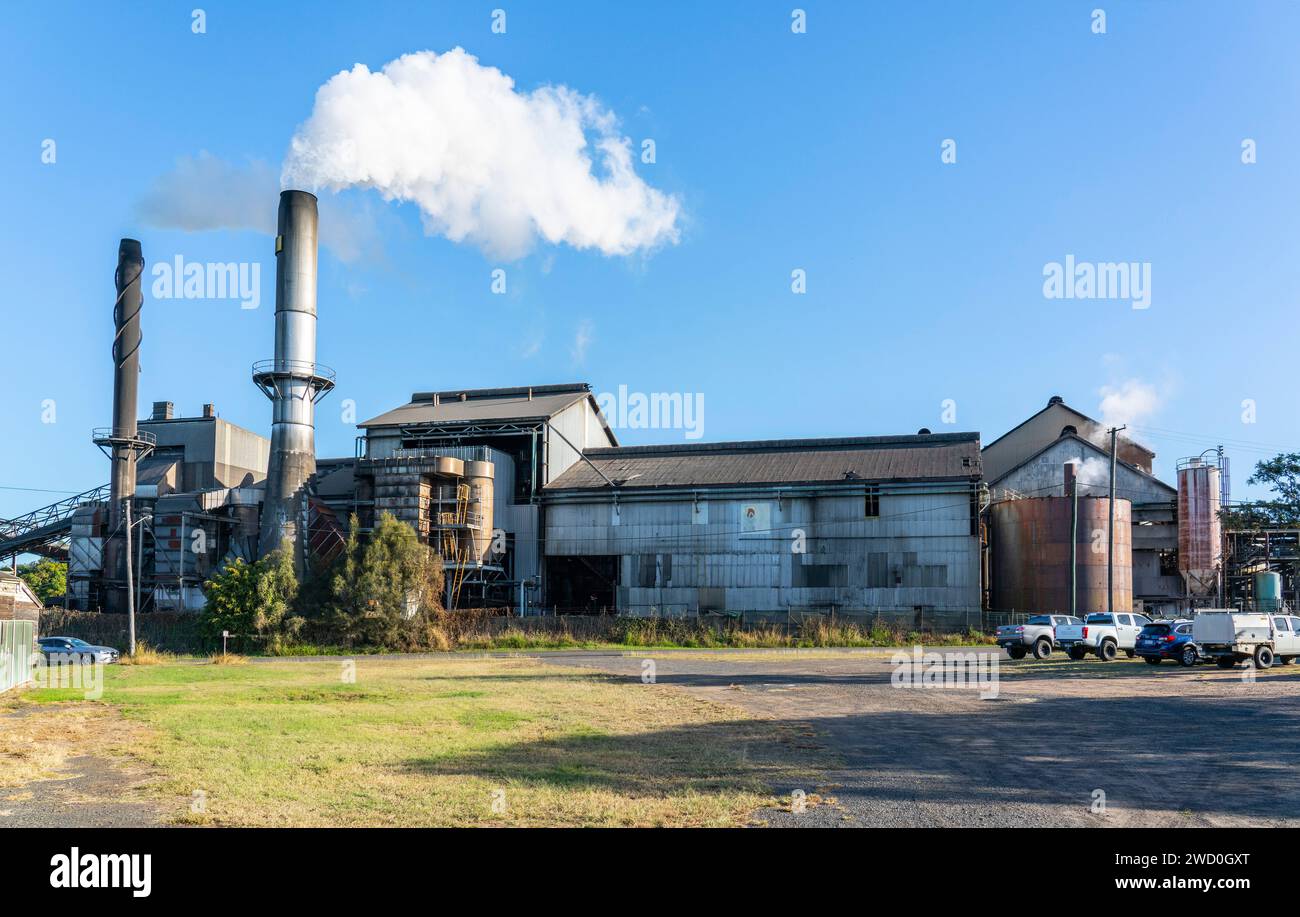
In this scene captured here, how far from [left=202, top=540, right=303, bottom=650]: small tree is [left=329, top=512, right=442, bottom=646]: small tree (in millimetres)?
2334

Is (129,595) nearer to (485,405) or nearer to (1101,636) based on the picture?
(485,405)

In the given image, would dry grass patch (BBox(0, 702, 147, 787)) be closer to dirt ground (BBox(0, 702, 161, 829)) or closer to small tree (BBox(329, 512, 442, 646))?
dirt ground (BBox(0, 702, 161, 829))

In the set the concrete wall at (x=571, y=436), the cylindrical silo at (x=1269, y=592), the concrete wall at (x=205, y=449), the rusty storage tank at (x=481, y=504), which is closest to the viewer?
the cylindrical silo at (x=1269, y=592)

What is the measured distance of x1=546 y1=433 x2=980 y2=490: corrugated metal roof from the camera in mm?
58281

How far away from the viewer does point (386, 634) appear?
2046 inches

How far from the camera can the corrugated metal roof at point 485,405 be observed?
6569 centimetres

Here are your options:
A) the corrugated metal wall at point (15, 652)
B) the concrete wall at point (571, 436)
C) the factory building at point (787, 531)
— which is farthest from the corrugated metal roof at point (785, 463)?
the corrugated metal wall at point (15, 652)

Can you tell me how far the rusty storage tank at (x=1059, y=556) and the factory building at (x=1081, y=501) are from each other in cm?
7

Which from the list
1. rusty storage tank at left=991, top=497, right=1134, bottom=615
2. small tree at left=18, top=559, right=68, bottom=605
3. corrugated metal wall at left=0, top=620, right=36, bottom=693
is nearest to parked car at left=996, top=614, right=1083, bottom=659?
rusty storage tank at left=991, top=497, right=1134, bottom=615

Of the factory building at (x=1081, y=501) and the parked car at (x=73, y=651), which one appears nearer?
the parked car at (x=73, y=651)

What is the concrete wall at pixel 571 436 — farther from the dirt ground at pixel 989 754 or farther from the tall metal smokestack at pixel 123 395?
the dirt ground at pixel 989 754

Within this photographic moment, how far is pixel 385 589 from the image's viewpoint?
2060 inches

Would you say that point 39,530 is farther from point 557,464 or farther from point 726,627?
point 726,627

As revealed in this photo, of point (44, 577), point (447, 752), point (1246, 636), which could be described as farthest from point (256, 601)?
point (44, 577)
